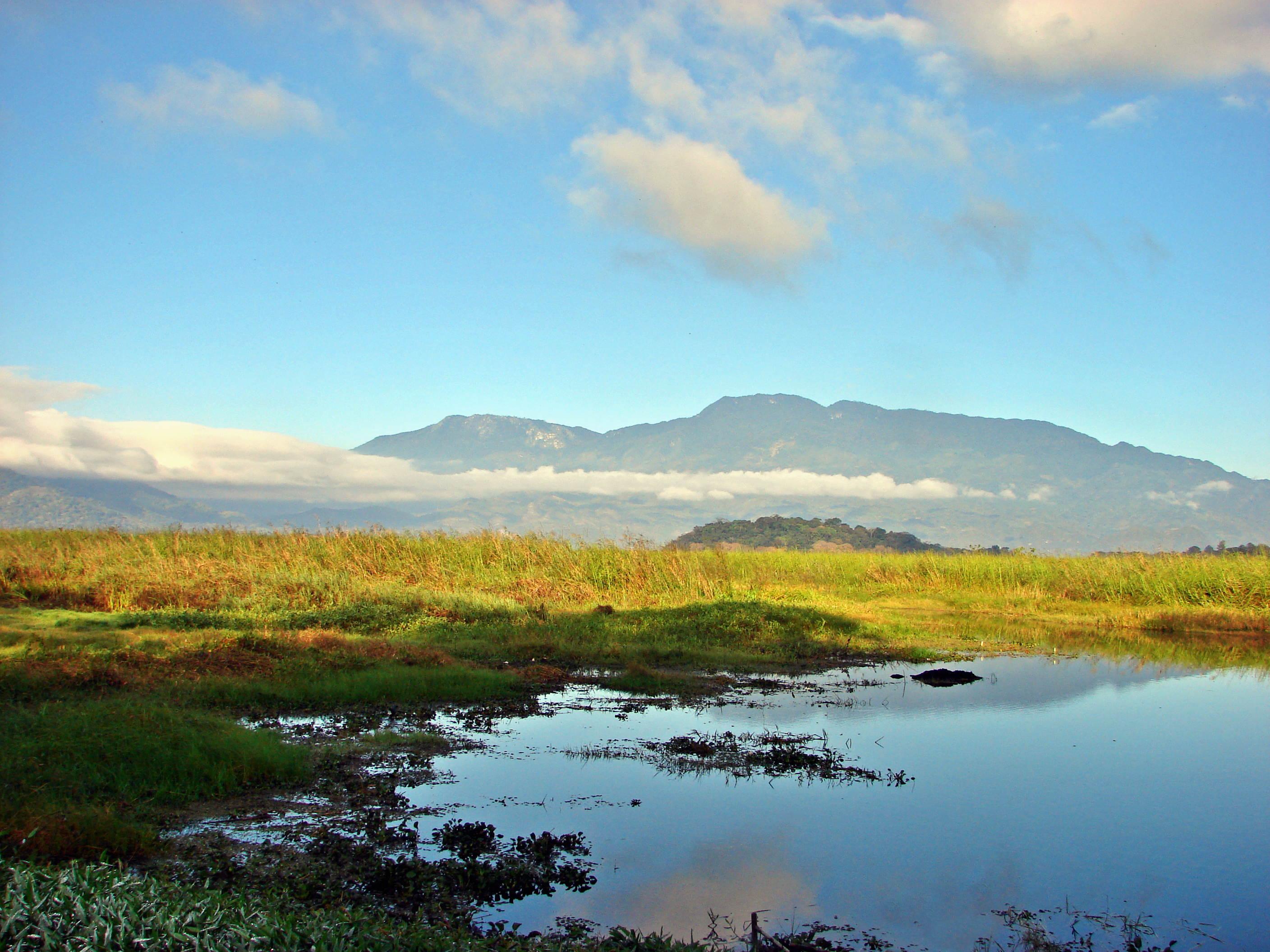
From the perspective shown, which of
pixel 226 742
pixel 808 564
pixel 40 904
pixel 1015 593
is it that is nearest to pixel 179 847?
pixel 226 742

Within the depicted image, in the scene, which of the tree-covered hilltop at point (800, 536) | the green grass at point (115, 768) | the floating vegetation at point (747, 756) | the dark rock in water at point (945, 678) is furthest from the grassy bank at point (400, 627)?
the tree-covered hilltop at point (800, 536)

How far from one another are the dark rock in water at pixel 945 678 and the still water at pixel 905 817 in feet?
4.55

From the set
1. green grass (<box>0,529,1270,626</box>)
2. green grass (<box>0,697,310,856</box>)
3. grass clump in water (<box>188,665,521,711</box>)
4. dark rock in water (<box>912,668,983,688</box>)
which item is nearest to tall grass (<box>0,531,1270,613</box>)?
green grass (<box>0,529,1270,626</box>)

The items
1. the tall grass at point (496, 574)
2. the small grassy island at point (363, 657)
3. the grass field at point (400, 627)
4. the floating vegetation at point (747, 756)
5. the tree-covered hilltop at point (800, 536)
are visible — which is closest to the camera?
the small grassy island at point (363, 657)

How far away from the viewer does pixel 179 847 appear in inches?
220

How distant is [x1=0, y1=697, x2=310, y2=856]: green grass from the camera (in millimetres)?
5238

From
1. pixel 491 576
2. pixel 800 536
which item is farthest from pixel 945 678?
pixel 800 536

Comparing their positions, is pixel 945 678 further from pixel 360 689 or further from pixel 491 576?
pixel 491 576

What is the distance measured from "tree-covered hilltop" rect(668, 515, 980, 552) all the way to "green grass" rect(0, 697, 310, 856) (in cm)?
5206

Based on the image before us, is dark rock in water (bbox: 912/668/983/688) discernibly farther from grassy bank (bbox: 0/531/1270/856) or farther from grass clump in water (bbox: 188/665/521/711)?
grass clump in water (bbox: 188/665/521/711)

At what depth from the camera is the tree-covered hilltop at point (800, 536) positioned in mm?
61688

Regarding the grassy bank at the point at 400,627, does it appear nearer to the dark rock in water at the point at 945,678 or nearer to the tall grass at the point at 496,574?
the tall grass at the point at 496,574

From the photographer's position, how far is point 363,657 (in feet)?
38.5

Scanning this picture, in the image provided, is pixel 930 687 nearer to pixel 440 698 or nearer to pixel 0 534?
pixel 440 698
